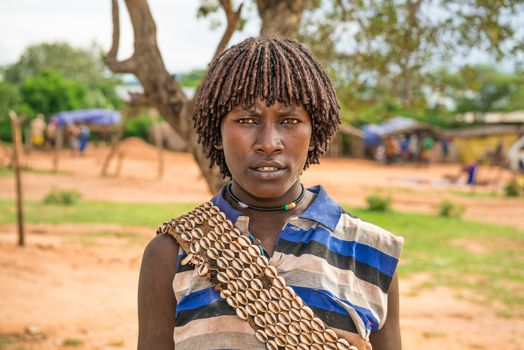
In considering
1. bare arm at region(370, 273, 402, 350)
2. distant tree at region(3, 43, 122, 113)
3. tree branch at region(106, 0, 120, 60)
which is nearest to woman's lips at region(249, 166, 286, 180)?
bare arm at region(370, 273, 402, 350)

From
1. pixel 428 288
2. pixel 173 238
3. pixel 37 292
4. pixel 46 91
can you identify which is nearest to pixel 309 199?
pixel 173 238

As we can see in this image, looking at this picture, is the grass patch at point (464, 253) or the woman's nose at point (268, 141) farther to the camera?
the grass patch at point (464, 253)

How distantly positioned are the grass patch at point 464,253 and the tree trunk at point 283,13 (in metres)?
4.64

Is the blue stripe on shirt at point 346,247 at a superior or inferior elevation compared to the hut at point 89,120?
superior

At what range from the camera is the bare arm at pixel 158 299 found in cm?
156

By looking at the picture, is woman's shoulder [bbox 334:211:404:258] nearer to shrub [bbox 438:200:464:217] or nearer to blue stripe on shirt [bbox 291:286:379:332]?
blue stripe on shirt [bbox 291:286:379:332]

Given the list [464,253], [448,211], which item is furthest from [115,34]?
[448,211]

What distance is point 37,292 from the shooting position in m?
6.85

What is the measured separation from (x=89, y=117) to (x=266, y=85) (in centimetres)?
3062

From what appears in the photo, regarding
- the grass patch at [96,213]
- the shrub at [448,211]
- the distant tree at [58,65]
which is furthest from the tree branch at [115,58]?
the distant tree at [58,65]

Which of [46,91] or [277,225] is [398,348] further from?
[46,91]

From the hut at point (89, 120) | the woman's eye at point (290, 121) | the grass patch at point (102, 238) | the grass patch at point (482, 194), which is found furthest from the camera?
the hut at point (89, 120)

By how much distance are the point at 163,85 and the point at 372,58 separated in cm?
294

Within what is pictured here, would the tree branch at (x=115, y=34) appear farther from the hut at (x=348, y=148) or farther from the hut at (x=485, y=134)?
the hut at (x=348, y=148)
